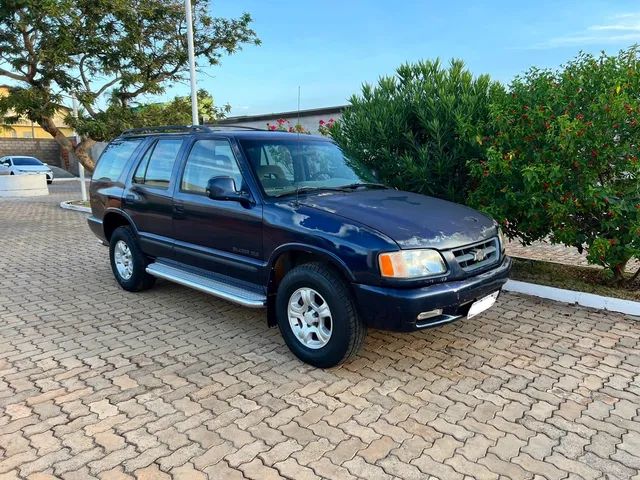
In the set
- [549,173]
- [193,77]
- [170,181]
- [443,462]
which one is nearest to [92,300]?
[170,181]

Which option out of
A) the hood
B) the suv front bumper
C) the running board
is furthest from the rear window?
the suv front bumper

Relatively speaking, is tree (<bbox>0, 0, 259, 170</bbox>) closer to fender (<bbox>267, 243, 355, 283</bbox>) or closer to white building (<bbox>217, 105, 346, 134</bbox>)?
white building (<bbox>217, 105, 346, 134</bbox>)

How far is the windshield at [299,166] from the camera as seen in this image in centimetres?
425

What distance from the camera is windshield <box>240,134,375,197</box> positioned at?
4.25 meters

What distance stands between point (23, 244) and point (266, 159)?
23.1 feet

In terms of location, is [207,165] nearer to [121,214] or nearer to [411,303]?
[121,214]

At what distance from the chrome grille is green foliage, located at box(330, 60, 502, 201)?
228cm

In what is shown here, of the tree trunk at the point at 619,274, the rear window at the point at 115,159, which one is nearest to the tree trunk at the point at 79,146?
the rear window at the point at 115,159

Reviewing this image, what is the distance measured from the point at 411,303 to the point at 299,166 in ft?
6.09

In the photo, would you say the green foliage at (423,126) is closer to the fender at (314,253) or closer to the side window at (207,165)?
the side window at (207,165)

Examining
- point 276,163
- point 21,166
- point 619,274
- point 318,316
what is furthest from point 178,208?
point 21,166

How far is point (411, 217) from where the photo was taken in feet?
12.2

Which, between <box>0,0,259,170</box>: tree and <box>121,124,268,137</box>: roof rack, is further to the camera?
<box>0,0,259,170</box>: tree

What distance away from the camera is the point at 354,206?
12.6 ft
